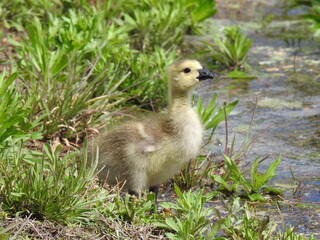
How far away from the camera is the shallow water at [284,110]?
559cm

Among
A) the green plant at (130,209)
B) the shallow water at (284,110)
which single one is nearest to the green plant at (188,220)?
the green plant at (130,209)

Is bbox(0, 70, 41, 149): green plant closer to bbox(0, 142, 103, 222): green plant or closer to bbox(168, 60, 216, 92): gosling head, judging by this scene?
bbox(0, 142, 103, 222): green plant

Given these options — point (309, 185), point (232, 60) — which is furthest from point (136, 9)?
point (309, 185)

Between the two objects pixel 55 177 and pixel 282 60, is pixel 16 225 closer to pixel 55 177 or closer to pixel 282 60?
pixel 55 177

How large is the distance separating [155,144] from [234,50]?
3770mm

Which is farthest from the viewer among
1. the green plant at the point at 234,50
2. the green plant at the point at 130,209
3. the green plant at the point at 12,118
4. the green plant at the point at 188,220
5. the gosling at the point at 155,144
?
the green plant at the point at 234,50

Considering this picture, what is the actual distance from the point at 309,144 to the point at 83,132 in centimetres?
215

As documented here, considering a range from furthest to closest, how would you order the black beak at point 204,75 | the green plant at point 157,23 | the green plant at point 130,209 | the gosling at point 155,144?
1. the green plant at point 157,23
2. the black beak at point 204,75
3. the gosling at point 155,144
4. the green plant at point 130,209

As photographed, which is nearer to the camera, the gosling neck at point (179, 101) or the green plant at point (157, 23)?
the gosling neck at point (179, 101)

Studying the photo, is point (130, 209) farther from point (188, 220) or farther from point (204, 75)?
point (204, 75)

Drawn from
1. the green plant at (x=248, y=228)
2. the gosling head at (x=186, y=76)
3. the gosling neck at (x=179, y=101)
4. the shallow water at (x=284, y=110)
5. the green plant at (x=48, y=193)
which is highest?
the gosling head at (x=186, y=76)

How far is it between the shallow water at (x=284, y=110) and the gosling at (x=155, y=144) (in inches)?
33.1

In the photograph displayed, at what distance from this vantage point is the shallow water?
5.59 m

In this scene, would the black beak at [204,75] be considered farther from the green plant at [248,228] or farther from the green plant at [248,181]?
the green plant at [248,228]
